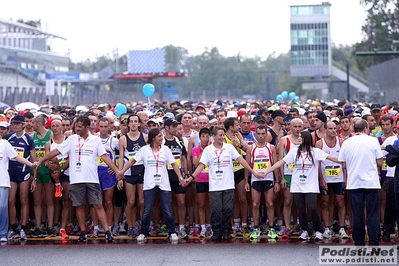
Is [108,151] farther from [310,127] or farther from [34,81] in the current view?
[34,81]

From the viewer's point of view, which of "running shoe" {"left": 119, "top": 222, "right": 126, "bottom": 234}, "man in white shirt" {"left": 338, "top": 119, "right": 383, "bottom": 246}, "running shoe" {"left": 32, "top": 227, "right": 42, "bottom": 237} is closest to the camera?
"man in white shirt" {"left": 338, "top": 119, "right": 383, "bottom": 246}

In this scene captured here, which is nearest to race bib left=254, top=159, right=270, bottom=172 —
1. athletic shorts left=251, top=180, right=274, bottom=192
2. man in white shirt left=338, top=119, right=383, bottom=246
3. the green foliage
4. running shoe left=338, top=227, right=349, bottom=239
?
athletic shorts left=251, top=180, right=274, bottom=192

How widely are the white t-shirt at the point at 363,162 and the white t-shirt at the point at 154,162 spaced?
302cm

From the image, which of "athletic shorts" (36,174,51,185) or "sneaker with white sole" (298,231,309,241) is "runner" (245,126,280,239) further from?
"athletic shorts" (36,174,51,185)

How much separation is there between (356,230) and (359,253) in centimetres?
35

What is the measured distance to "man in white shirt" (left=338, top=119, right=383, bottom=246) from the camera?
1203cm

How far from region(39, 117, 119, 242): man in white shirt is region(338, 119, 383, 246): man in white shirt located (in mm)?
3850

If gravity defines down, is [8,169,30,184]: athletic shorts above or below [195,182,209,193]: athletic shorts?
above

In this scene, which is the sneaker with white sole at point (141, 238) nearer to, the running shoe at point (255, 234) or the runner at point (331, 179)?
the running shoe at point (255, 234)

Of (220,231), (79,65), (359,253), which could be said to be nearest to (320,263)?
(359,253)

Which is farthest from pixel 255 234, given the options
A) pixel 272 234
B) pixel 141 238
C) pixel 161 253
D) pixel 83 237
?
pixel 83 237

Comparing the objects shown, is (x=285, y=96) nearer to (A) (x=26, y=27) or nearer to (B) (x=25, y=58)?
(B) (x=25, y=58)

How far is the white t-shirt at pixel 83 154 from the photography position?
13.8 meters

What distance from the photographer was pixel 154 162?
45.2 feet
